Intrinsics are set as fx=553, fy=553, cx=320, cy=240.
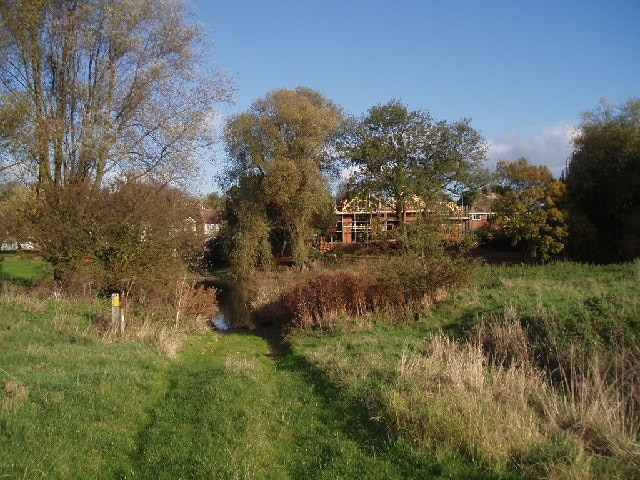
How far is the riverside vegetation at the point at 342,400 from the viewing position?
20.5 ft

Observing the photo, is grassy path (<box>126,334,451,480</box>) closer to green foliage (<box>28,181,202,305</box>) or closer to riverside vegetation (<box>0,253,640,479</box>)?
riverside vegetation (<box>0,253,640,479</box>)

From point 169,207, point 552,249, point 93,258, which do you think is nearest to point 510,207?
point 552,249

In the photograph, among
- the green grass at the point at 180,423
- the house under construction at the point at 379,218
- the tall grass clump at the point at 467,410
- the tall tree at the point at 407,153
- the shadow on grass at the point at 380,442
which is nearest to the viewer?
the shadow on grass at the point at 380,442

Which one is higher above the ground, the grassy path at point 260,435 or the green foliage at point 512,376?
the green foliage at point 512,376

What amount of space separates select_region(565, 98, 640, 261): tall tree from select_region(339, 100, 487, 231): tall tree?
8.43 meters

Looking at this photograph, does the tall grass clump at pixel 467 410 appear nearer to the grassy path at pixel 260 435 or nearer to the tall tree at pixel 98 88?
the grassy path at pixel 260 435

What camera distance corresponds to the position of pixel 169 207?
20078 millimetres

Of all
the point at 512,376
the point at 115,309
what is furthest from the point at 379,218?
the point at 512,376

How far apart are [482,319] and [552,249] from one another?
2831 cm

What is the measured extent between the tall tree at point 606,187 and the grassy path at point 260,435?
33066 millimetres

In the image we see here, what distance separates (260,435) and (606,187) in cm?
3960

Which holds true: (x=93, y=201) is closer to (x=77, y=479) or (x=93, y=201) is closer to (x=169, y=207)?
(x=169, y=207)

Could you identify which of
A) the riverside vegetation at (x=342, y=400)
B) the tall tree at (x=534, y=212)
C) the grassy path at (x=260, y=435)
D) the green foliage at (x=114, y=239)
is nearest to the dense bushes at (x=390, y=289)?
the riverside vegetation at (x=342, y=400)

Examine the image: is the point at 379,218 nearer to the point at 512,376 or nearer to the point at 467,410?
the point at 512,376
